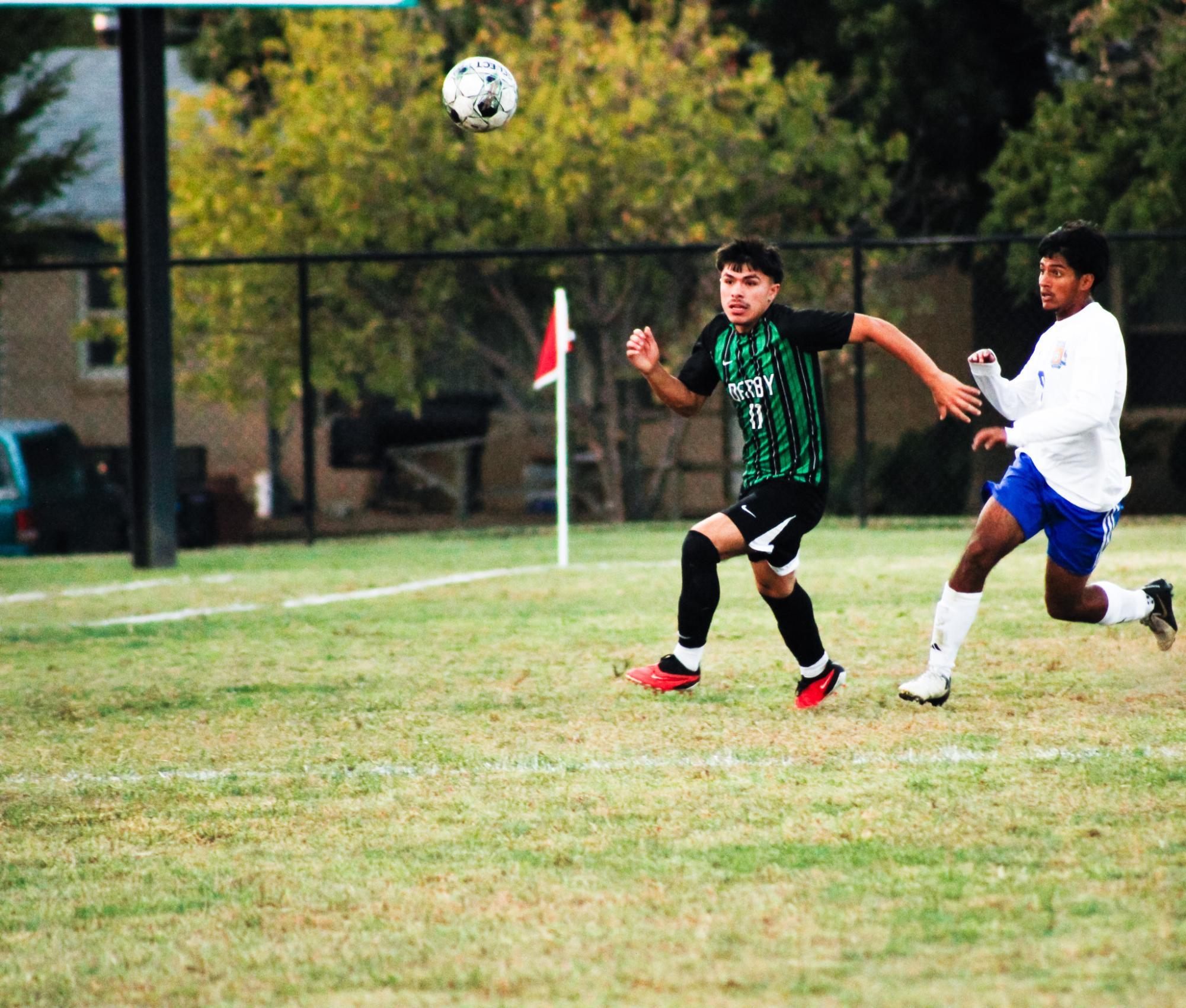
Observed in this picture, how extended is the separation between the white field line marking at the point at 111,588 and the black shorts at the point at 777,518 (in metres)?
6.53

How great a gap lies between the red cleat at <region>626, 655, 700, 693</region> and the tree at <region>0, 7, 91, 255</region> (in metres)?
18.1

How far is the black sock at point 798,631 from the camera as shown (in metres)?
6.61

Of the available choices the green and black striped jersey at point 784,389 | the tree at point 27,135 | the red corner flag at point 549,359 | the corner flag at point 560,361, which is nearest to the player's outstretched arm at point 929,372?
the green and black striped jersey at point 784,389

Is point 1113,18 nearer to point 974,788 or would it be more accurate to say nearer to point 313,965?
point 974,788

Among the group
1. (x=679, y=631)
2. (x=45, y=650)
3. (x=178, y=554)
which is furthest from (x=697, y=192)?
(x=679, y=631)

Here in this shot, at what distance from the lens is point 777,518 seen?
21.2ft

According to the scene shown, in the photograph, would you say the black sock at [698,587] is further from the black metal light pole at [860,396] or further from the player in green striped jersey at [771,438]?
the black metal light pole at [860,396]

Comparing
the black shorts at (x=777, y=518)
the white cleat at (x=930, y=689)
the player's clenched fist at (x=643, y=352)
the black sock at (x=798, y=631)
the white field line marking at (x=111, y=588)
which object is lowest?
the white field line marking at (x=111, y=588)

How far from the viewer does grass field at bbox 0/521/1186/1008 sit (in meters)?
3.49

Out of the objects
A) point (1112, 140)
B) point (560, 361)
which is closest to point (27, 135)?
point (560, 361)

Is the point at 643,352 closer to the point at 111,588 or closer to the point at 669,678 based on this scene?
the point at 669,678

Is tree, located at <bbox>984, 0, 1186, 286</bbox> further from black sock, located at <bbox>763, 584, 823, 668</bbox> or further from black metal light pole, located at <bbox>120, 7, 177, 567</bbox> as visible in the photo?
black sock, located at <bbox>763, 584, 823, 668</bbox>

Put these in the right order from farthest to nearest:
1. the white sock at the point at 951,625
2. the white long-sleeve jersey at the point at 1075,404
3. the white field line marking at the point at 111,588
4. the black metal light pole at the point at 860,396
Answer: the black metal light pole at the point at 860,396
the white field line marking at the point at 111,588
the white sock at the point at 951,625
the white long-sleeve jersey at the point at 1075,404

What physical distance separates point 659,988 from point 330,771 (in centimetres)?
239
